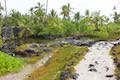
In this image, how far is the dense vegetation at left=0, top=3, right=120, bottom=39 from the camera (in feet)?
377

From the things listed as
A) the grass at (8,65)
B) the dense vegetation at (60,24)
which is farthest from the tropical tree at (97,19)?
the grass at (8,65)

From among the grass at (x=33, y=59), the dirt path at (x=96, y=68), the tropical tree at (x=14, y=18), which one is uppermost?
the tropical tree at (x=14, y=18)

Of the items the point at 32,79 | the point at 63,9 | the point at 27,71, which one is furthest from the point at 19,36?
the point at 32,79

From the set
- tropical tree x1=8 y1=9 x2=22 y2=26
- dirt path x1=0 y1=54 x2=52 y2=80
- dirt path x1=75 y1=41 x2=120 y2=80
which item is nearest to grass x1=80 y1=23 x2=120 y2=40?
tropical tree x1=8 y1=9 x2=22 y2=26

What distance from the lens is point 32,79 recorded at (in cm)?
4569

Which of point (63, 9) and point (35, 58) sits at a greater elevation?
point (63, 9)

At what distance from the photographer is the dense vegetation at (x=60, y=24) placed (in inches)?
4523

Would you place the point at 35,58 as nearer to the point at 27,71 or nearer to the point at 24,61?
the point at 24,61

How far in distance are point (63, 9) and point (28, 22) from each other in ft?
52.4

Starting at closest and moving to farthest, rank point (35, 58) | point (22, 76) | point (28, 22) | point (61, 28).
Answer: point (22, 76) → point (35, 58) → point (61, 28) → point (28, 22)

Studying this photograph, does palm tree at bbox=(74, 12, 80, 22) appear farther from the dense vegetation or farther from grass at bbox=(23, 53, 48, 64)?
grass at bbox=(23, 53, 48, 64)

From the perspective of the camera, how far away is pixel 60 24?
385 feet

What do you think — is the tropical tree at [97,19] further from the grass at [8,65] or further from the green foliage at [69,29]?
the grass at [8,65]

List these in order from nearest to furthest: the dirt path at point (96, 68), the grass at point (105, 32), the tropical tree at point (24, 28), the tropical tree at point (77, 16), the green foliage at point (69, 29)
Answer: the dirt path at point (96, 68) < the grass at point (105, 32) < the tropical tree at point (24, 28) < the green foliage at point (69, 29) < the tropical tree at point (77, 16)
